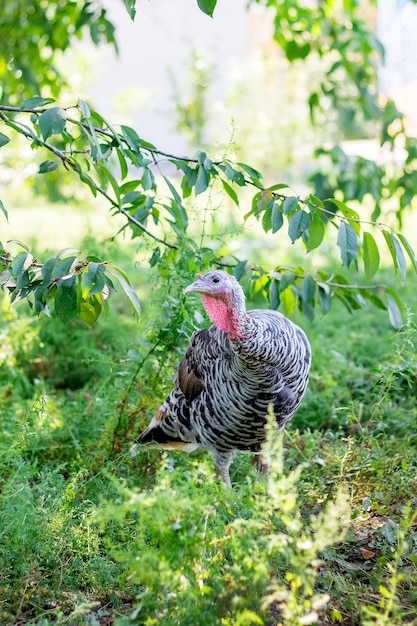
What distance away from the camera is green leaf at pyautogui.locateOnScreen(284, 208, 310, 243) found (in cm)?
290

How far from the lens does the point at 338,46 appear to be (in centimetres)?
533

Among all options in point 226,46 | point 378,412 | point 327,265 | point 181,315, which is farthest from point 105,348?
point 226,46

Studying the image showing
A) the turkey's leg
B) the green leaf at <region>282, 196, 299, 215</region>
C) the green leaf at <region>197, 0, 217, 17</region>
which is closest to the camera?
the green leaf at <region>197, 0, 217, 17</region>

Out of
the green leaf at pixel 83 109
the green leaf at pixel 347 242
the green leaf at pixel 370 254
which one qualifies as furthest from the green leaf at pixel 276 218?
the green leaf at pixel 83 109

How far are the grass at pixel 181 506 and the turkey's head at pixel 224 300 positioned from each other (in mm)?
584

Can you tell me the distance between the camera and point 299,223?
115 inches

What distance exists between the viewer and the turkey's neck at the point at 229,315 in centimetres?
309

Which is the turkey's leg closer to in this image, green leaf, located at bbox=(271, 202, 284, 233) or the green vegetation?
the green vegetation

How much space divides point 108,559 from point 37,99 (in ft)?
5.93

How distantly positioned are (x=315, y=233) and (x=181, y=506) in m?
1.31

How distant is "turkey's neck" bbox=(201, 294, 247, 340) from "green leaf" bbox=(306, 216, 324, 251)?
392 millimetres

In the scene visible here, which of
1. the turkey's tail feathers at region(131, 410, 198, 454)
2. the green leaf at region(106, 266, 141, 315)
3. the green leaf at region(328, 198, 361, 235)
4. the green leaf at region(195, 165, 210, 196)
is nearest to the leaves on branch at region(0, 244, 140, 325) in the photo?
the green leaf at region(106, 266, 141, 315)

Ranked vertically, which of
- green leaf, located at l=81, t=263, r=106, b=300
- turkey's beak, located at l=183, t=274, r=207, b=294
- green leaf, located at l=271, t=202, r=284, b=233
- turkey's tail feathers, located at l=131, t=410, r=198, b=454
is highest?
green leaf, located at l=271, t=202, r=284, b=233

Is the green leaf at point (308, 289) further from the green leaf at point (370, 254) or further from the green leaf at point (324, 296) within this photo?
the green leaf at point (370, 254)
